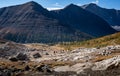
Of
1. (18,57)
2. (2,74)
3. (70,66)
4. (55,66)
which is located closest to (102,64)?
(70,66)

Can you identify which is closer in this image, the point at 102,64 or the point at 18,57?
the point at 102,64

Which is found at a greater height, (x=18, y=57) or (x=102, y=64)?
(x=102, y=64)

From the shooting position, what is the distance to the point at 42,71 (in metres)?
94.9

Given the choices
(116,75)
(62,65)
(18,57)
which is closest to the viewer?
(116,75)

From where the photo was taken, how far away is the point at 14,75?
3393 inches

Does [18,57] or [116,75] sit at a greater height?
[116,75]

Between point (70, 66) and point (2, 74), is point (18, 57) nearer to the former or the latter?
point (70, 66)

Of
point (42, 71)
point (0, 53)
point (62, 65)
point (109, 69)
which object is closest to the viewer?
point (109, 69)

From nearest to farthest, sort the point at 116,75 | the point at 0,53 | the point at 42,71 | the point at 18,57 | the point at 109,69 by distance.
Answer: the point at 116,75 → the point at 109,69 → the point at 42,71 → the point at 18,57 → the point at 0,53

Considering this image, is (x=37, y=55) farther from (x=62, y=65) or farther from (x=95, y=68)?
(x=95, y=68)

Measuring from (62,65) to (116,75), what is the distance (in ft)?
113

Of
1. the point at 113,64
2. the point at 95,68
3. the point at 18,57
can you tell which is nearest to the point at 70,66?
the point at 95,68

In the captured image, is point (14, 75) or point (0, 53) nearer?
point (14, 75)

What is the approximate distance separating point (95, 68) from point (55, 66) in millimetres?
20167
